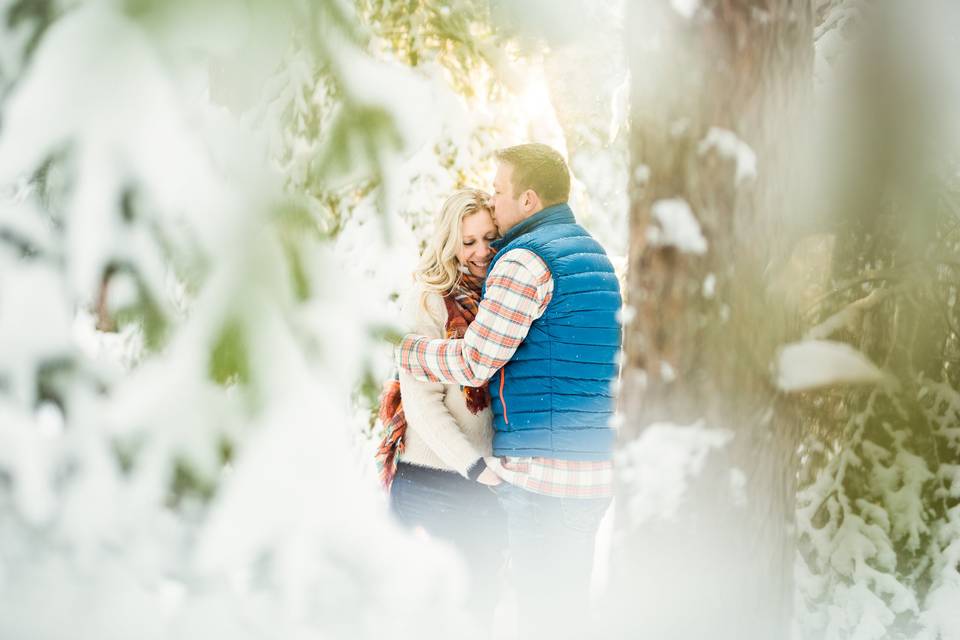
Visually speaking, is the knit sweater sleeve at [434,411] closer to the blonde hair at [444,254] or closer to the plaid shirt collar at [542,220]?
the blonde hair at [444,254]

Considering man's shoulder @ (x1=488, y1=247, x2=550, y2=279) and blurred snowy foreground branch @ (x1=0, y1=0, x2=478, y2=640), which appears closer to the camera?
blurred snowy foreground branch @ (x1=0, y1=0, x2=478, y2=640)

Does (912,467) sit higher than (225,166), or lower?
lower

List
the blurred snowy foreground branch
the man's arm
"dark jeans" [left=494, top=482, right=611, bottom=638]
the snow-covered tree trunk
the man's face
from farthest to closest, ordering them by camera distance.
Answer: the man's face, "dark jeans" [left=494, top=482, right=611, bottom=638], the man's arm, the snow-covered tree trunk, the blurred snowy foreground branch

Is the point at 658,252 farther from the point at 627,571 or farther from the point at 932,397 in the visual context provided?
the point at 932,397

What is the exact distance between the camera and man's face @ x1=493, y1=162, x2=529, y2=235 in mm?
2467

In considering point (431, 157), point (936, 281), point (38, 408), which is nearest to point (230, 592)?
point (38, 408)

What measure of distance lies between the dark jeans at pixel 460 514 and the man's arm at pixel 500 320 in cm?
42

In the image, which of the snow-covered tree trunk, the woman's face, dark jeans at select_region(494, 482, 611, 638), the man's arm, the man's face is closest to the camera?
the snow-covered tree trunk

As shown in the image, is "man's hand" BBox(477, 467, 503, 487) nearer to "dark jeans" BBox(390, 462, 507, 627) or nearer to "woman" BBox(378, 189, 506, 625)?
"woman" BBox(378, 189, 506, 625)

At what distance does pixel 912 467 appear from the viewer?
12.0ft

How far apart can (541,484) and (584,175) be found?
5.07 metres

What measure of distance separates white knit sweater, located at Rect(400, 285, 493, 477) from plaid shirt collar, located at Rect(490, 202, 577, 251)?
12.6 inches

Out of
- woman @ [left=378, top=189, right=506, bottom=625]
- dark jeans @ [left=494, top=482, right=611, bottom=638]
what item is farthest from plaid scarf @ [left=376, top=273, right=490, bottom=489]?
dark jeans @ [left=494, top=482, right=611, bottom=638]

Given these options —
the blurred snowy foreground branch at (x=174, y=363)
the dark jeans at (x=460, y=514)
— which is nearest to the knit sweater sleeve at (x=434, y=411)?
the dark jeans at (x=460, y=514)
